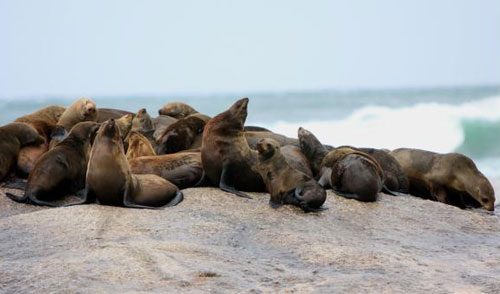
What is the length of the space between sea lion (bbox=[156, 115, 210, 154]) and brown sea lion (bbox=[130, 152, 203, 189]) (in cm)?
88

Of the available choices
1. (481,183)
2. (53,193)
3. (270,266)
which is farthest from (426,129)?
(270,266)

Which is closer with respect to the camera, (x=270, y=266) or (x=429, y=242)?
(x=270, y=266)

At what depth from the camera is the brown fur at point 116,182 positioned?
21.1ft

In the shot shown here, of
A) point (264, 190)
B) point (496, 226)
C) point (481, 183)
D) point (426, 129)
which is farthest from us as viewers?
point (426, 129)

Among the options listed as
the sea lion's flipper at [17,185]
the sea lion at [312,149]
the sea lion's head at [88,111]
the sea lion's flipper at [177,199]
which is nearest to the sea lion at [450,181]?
the sea lion at [312,149]

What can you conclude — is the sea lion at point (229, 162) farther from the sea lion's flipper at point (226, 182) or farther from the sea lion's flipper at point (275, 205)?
the sea lion's flipper at point (275, 205)

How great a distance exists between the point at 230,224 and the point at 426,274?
1749mm

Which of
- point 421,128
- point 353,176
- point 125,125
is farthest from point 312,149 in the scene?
point 421,128

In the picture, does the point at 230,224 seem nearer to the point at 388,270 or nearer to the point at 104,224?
the point at 104,224

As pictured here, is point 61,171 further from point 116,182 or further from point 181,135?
point 181,135

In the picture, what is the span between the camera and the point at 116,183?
21.1 ft

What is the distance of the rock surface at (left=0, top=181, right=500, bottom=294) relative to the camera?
428 cm

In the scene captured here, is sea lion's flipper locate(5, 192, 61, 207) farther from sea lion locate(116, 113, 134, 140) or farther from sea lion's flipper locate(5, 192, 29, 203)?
sea lion locate(116, 113, 134, 140)

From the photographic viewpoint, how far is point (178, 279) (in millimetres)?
4305
